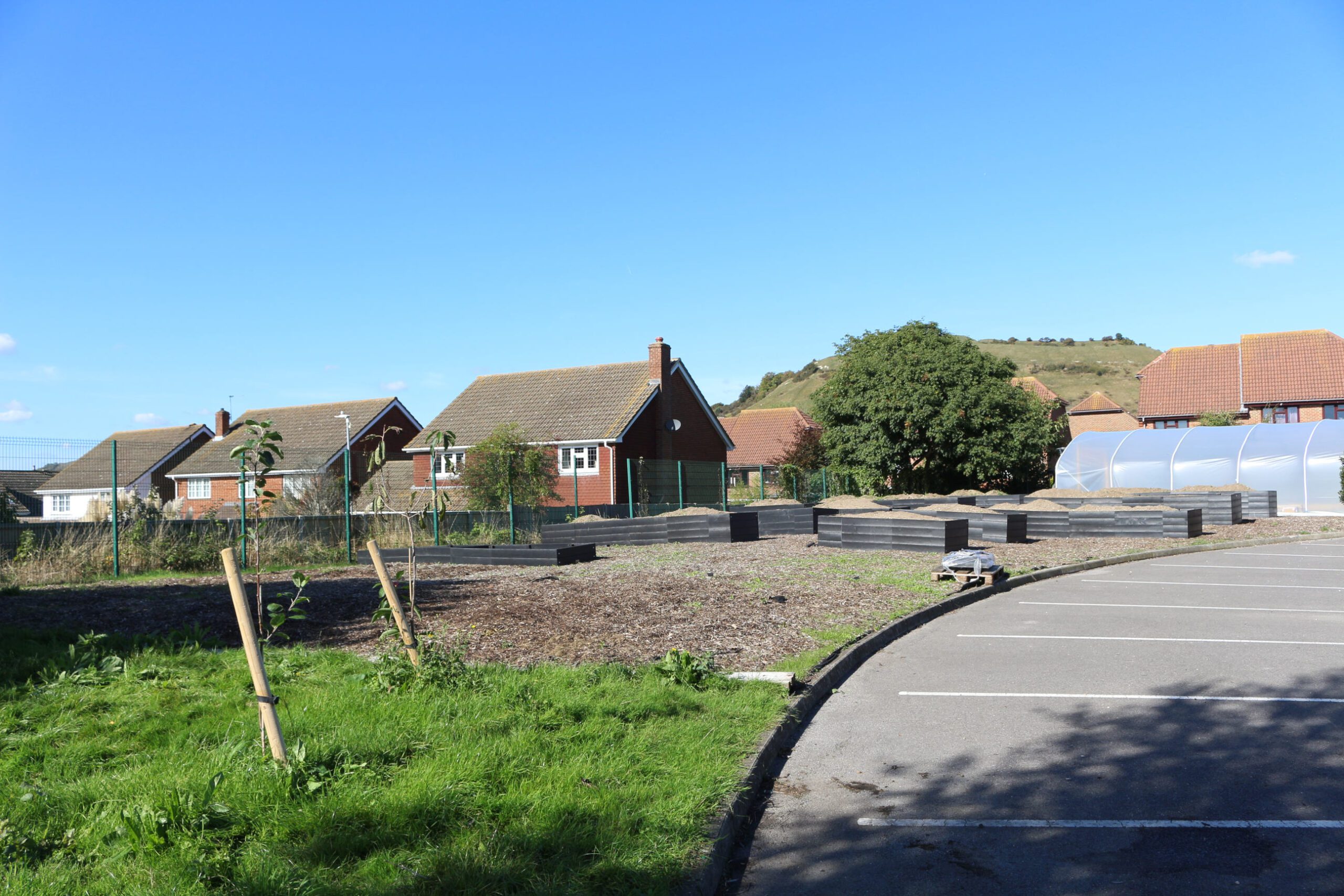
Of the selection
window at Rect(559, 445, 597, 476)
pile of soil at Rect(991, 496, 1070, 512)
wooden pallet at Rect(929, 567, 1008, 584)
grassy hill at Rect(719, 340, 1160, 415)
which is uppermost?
grassy hill at Rect(719, 340, 1160, 415)

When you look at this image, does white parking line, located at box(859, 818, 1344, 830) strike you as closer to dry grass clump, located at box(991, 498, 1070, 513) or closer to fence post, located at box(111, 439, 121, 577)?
fence post, located at box(111, 439, 121, 577)

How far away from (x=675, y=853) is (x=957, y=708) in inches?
143

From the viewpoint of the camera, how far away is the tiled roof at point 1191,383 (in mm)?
58062

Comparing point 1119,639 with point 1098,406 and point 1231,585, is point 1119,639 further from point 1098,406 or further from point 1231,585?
point 1098,406

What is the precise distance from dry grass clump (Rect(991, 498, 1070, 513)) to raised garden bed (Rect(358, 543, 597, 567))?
497 inches

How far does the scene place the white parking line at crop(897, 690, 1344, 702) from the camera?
6812 mm

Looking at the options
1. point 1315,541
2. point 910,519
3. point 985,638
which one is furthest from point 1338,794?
point 1315,541

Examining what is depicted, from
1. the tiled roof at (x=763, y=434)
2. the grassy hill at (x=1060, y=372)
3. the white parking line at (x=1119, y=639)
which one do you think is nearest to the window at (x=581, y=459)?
the tiled roof at (x=763, y=434)

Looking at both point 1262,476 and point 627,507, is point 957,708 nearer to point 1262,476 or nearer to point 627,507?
point 627,507

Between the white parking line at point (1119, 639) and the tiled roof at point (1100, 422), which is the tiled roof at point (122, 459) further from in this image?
the tiled roof at point (1100, 422)

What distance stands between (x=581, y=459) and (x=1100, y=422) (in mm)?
47237

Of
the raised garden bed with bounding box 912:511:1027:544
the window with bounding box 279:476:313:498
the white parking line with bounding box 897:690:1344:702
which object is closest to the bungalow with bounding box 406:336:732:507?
the window with bounding box 279:476:313:498

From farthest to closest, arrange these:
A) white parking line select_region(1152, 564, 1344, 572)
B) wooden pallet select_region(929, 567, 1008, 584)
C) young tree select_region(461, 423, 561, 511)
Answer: young tree select_region(461, 423, 561, 511)
white parking line select_region(1152, 564, 1344, 572)
wooden pallet select_region(929, 567, 1008, 584)

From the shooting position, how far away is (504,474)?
2811 cm
